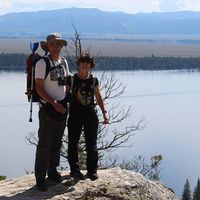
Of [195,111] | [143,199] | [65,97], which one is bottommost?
[195,111]

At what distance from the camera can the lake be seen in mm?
32719

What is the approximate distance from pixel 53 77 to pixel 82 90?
393 mm

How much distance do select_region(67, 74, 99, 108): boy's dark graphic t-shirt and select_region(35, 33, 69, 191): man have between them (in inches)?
5.3

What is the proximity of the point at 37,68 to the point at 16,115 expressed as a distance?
46156 millimetres

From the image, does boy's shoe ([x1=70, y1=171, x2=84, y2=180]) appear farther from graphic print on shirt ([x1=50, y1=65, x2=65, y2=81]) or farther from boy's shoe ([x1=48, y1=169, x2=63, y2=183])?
graphic print on shirt ([x1=50, y1=65, x2=65, y2=81])

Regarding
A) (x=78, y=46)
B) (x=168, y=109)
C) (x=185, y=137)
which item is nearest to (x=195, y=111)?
(x=168, y=109)

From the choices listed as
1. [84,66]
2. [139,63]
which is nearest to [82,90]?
[84,66]

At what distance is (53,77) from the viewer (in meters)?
5.04

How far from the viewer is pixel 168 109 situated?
61.1 metres

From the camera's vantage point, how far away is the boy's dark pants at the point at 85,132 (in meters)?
5.44

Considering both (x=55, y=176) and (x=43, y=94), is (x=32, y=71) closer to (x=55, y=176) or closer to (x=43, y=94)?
(x=43, y=94)

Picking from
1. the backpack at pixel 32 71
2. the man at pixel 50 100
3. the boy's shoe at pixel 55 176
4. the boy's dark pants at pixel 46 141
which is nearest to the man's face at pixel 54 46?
the man at pixel 50 100

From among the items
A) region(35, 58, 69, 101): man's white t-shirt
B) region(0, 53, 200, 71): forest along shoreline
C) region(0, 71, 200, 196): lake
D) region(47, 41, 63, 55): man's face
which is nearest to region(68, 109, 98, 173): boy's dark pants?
region(35, 58, 69, 101): man's white t-shirt

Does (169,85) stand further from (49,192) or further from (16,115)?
(49,192)
